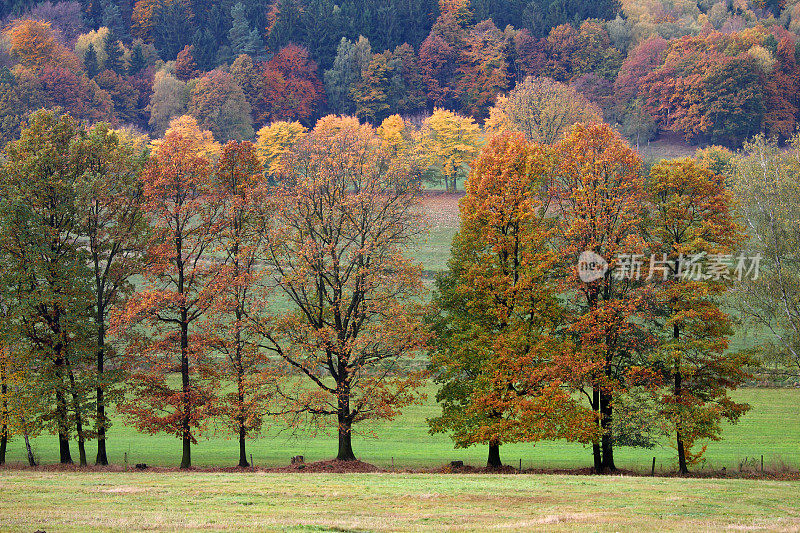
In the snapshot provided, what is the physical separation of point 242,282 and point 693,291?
20767mm

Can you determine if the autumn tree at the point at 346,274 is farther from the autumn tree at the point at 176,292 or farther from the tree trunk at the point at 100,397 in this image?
the tree trunk at the point at 100,397

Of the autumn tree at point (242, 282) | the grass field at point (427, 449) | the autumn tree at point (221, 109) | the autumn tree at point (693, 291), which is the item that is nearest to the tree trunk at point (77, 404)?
the grass field at point (427, 449)

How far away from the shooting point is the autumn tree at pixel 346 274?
35812 millimetres

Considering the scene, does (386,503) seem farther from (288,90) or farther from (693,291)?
(288,90)

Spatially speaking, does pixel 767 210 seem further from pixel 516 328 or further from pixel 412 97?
pixel 412 97

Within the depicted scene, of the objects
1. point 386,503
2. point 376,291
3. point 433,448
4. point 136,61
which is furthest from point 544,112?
point 136,61

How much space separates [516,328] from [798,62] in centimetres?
13064

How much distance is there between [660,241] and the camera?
35.2 meters

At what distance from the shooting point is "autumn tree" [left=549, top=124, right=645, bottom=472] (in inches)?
1340

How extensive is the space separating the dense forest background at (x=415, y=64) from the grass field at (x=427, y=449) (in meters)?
82.6

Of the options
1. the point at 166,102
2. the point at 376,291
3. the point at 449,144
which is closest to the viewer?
the point at 376,291

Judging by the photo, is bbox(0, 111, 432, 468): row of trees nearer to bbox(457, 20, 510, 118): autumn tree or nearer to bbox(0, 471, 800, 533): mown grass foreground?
bbox(0, 471, 800, 533): mown grass foreground

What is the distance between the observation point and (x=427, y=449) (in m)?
41.8

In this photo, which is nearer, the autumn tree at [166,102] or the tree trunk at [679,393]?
the tree trunk at [679,393]
